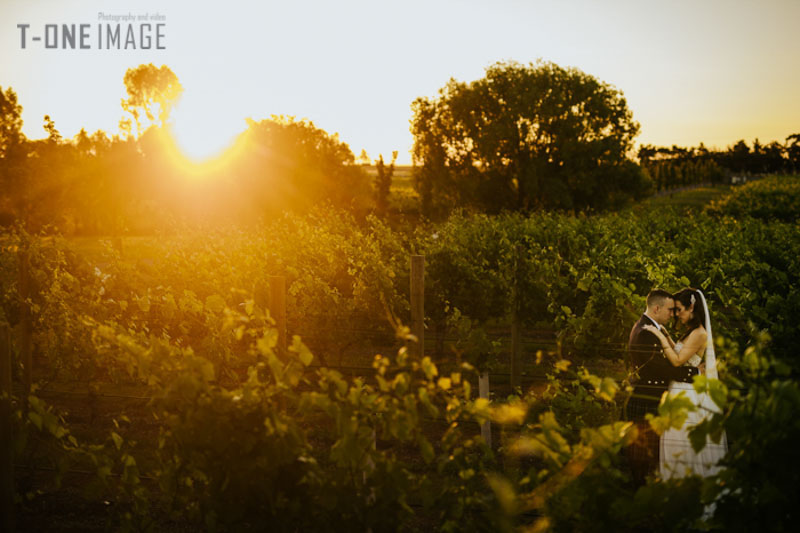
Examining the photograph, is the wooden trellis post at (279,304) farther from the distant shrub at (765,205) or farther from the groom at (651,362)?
the distant shrub at (765,205)

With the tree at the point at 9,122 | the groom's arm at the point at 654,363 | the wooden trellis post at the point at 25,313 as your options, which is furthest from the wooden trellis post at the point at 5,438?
the tree at the point at 9,122

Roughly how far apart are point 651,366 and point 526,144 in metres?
31.4

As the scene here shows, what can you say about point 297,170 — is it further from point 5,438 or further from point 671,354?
Result: point 5,438

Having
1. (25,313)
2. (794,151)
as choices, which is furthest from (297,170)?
(794,151)

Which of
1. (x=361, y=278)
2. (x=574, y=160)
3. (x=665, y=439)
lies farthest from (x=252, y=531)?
(x=574, y=160)

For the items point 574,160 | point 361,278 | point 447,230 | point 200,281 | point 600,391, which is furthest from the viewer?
point 574,160

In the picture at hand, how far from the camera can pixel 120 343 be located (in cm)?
255

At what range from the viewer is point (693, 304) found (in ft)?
16.4

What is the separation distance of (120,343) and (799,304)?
6.99 m

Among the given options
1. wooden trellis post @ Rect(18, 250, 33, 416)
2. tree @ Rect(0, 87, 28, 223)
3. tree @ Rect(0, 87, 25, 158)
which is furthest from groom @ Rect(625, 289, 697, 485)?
tree @ Rect(0, 87, 25, 158)

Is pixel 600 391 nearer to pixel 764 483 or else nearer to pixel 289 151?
pixel 764 483

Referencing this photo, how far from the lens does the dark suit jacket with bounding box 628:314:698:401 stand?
198 inches

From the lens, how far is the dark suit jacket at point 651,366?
504 centimetres

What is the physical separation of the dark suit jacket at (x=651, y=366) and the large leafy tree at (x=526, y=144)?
29.3 meters
